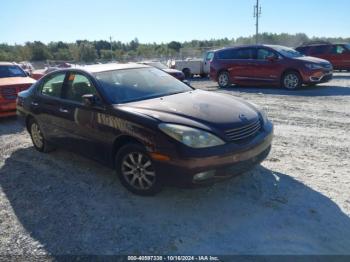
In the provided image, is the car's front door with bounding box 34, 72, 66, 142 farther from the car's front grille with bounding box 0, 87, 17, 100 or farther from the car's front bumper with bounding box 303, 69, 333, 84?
the car's front bumper with bounding box 303, 69, 333, 84

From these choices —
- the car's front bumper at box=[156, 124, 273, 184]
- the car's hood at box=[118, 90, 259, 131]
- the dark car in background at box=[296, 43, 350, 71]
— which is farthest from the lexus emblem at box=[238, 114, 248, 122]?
the dark car in background at box=[296, 43, 350, 71]

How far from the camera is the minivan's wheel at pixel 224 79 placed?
583 inches

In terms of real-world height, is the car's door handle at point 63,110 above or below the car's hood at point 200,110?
below

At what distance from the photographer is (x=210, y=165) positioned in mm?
3805

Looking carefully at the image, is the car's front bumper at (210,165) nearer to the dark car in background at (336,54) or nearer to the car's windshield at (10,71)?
the car's windshield at (10,71)

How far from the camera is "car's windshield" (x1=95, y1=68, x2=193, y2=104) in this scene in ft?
15.6

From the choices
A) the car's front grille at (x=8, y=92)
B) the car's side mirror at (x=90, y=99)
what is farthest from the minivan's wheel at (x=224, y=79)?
the car's side mirror at (x=90, y=99)

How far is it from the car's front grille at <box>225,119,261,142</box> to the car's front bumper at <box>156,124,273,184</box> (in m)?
0.10

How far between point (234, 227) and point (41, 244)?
76.8 inches

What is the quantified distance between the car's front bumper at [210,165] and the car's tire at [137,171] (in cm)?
22

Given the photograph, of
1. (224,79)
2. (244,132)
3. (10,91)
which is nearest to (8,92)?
(10,91)

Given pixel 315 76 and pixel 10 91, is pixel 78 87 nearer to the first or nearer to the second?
pixel 10 91

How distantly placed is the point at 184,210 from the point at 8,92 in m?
7.01

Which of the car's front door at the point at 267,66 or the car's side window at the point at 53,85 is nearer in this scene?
the car's side window at the point at 53,85
